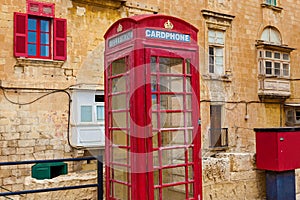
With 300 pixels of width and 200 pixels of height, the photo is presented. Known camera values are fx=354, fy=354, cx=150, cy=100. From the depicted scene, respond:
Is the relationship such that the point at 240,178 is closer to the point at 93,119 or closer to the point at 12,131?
the point at 93,119

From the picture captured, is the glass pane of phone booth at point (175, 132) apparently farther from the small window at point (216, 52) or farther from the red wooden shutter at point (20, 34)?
the small window at point (216, 52)

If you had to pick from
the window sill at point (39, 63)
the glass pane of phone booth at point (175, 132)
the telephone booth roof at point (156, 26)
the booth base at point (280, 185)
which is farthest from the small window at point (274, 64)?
the glass pane of phone booth at point (175, 132)

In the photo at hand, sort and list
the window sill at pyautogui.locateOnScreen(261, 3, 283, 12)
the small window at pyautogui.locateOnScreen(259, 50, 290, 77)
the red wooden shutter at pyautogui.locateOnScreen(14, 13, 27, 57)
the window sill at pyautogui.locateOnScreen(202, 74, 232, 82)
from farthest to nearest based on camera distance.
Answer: the window sill at pyautogui.locateOnScreen(261, 3, 283, 12) < the small window at pyautogui.locateOnScreen(259, 50, 290, 77) < the window sill at pyautogui.locateOnScreen(202, 74, 232, 82) < the red wooden shutter at pyautogui.locateOnScreen(14, 13, 27, 57)

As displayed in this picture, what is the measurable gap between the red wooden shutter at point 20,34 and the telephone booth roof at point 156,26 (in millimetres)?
5508

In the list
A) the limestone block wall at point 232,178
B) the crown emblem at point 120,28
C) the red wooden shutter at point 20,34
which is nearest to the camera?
the crown emblem at point 120,28

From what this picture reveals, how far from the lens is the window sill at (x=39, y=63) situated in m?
9.78

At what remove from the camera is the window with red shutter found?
31.9ft

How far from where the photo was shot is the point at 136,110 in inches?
171

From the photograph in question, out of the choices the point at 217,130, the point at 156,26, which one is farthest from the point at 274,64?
the point at 156,26

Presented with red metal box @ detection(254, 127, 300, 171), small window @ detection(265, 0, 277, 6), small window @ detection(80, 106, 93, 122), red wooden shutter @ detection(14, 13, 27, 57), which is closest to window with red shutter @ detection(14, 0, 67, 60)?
red wooden shutter @ detection(14, 13, 27, 57)

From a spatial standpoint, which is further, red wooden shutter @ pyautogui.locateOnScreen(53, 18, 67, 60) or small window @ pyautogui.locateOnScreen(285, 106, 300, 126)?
small window @ pyautogui.locateOnScreen(285, 106, 300, 126)

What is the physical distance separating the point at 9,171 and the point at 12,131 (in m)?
1.07

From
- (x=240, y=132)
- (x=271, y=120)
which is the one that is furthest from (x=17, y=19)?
(x=271, y=120)

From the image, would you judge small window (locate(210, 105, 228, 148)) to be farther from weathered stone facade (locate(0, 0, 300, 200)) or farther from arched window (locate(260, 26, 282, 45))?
arched window (locate(260, 26, 282, 45))
